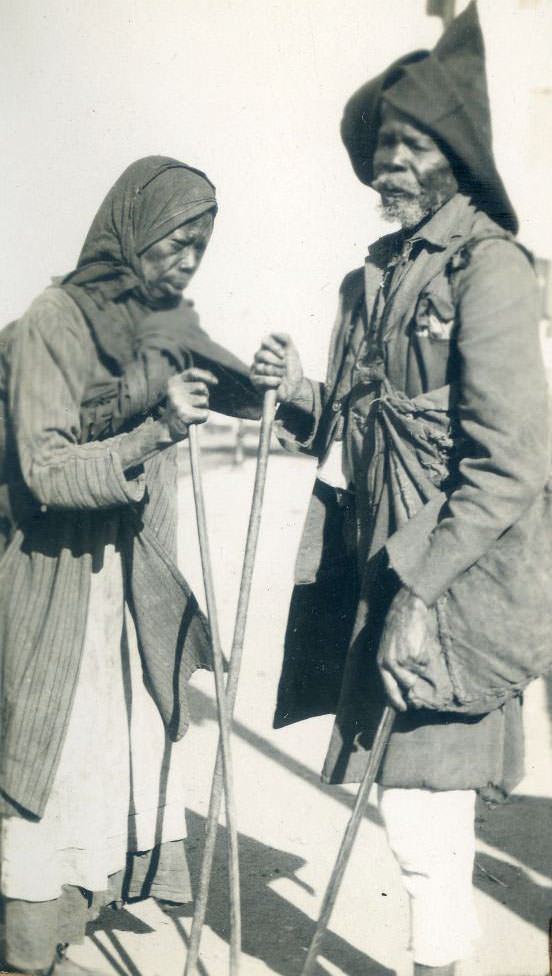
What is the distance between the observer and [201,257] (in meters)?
2.74

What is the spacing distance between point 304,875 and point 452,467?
1.89 m

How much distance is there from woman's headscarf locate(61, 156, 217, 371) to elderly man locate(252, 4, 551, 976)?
1.25ft

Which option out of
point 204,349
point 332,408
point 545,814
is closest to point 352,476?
point 332,408

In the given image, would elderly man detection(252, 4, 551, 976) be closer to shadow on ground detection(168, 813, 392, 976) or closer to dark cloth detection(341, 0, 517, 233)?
dark cloth detection(341, 0, 517, 233)

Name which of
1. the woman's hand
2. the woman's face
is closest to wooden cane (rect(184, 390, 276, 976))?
the woman's hand

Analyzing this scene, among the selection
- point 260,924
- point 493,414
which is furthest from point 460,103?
point 260,924

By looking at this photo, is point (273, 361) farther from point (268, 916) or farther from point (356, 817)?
point (268, 916)

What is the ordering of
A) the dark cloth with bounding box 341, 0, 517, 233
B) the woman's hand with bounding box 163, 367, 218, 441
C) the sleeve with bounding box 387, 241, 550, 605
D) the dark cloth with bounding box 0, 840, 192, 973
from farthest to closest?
the dark cloth with bounding box 0, 840, 192, 973 < the woman's hand with bounding box 163, 367, 218, 441 < the dark cloth with bounding box 341, 0, 517, 233 < the sleeve with bounding box 387, 241, 550, 605

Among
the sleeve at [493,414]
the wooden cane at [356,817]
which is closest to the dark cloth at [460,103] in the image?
the sleeve at [493,414]

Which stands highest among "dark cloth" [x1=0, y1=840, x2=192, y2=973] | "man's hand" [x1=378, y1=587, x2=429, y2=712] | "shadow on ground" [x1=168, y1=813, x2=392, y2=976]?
"man's hand" [x1=378, y1=587, x2=429, y2=712]

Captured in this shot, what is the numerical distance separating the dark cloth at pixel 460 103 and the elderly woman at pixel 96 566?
58cm

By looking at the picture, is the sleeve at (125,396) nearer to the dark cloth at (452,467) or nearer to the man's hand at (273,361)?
the man's hand at (273,361)

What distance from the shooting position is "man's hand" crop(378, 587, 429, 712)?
7.79ft

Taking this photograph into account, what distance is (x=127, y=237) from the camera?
2.64 meters
